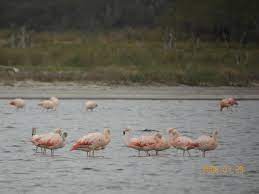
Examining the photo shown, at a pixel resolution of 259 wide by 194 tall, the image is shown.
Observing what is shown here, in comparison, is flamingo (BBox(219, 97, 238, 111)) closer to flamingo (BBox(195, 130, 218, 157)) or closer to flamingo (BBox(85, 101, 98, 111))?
flamingo (BBox(85, 101, 98, 111))

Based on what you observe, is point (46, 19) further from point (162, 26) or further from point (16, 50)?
point (16, 50)

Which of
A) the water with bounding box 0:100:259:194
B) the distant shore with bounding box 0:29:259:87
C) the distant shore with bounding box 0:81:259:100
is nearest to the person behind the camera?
the water with bounding box 0:100:259:194

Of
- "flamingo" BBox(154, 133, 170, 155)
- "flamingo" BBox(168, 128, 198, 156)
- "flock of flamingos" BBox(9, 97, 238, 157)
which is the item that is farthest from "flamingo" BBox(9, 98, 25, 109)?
"flamingo" BBox(154, 133, 170, 155)

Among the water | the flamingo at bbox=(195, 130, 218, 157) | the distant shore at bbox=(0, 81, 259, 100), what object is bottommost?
the water

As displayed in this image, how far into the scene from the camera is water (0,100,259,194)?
11844mm

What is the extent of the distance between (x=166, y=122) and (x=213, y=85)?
820cm

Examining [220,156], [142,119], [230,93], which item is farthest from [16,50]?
[220,156]

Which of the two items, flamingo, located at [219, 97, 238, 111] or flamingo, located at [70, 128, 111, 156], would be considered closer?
flamingo, located at [70, 128, 111, 156]

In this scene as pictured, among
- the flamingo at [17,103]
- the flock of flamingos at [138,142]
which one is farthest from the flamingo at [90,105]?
the flock of flamingos at [138,142]

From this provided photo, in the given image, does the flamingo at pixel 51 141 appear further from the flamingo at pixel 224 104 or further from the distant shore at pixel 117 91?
the distant shore at pixel 117 91

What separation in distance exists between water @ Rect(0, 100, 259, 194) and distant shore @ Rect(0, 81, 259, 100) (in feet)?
9.26

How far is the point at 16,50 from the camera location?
104 feet

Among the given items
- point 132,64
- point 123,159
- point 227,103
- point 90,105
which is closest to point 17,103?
point 90,105

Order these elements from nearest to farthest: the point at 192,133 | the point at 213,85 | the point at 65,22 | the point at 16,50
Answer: the point at 192,133 < the point at 213,85 < the point at 16,50 < the point at 65,22
